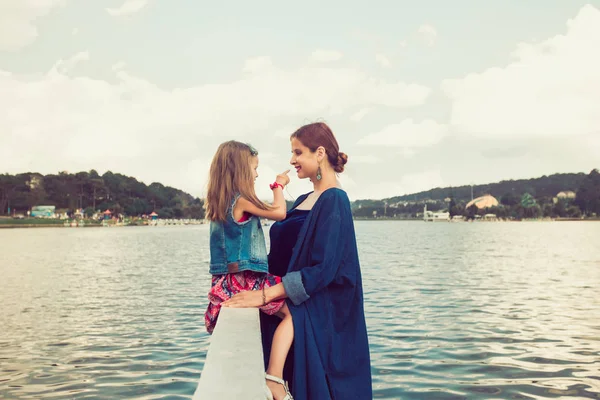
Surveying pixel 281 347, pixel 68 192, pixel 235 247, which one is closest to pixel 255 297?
pixel 281 347

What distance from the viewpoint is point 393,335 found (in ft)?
41.1

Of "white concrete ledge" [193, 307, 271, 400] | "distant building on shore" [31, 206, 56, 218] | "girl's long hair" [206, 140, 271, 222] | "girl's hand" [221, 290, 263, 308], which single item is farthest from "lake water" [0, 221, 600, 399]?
"distant building on shore" [31, 206, 56, 218]

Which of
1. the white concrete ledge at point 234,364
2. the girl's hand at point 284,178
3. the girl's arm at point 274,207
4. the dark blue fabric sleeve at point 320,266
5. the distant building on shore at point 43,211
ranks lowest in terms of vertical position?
the white concrete ledge at point 234,364

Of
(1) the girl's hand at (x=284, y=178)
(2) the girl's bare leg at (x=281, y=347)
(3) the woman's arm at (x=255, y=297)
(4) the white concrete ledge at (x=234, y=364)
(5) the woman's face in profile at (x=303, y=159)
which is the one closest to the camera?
(4) the white concrete ledge at (x=234, y=364)

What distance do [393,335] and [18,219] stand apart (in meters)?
165

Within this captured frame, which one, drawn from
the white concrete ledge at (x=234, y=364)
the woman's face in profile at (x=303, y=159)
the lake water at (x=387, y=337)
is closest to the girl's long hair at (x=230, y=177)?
the woman's face in profile at (x=303, y=159)

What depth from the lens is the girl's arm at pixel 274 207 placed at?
363 cm

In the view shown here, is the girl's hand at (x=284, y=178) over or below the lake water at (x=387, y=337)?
over

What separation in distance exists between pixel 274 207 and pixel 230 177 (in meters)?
0.34

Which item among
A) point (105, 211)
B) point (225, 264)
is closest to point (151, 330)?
point (225, 264)

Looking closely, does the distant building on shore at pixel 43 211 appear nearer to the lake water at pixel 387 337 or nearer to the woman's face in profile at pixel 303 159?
the lake water at pixel 387 337

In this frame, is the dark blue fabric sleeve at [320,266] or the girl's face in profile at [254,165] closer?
the dark blue fabric sleeve at [320,266]

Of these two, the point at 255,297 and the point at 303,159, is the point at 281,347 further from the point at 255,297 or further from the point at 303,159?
the point at 303,159

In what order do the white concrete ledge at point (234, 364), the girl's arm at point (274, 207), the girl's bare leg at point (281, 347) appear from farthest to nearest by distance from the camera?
the girl's arm at point (274, 207) < the girl's bare leg at point (281, 347) < the white concrete ledge at point (234, 364)
